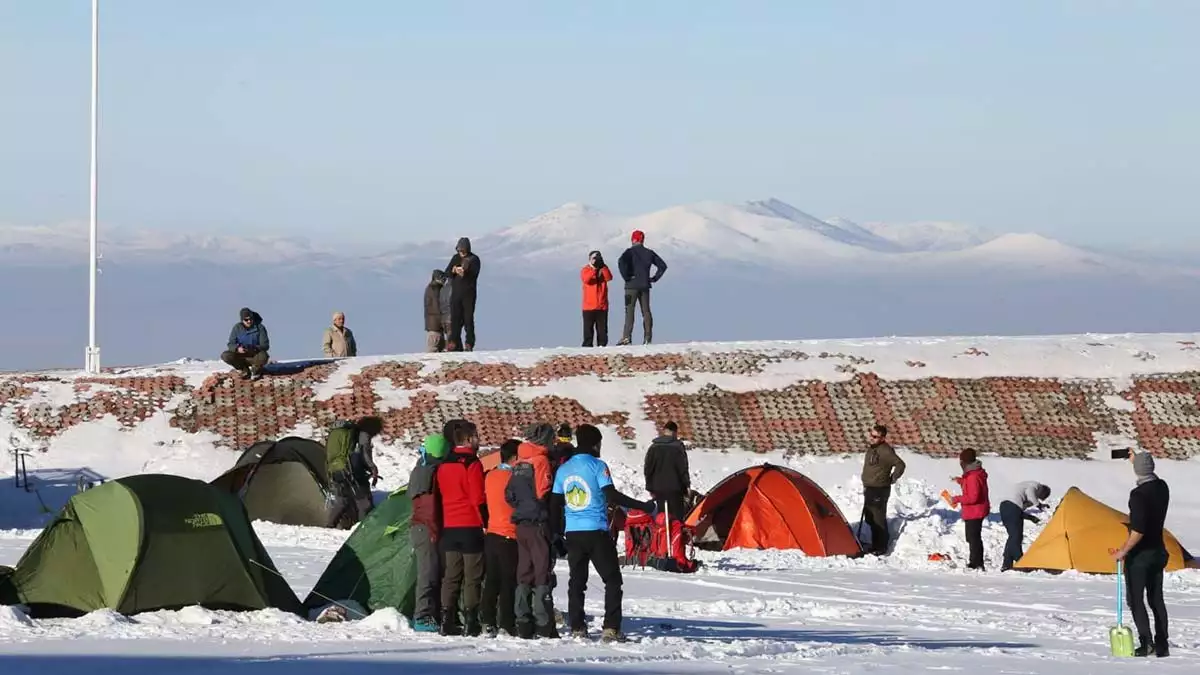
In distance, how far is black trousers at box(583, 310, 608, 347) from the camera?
34438mm

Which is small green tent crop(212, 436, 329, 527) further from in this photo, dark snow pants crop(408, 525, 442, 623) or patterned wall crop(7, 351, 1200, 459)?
dark snow pants crop(408, 525, 442, 623)

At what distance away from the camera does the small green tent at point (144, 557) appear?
14.7 meters

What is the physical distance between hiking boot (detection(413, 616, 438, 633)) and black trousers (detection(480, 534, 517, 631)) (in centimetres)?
→ 41

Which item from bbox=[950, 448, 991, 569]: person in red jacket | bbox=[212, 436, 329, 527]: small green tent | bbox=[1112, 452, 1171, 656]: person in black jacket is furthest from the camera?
bbox=[212, 436, 329, 527]: small green tent

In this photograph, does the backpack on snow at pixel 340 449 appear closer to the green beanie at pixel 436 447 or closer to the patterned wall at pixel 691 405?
the patterned wall at pixel 691 405

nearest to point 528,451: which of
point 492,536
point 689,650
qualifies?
point 492,536

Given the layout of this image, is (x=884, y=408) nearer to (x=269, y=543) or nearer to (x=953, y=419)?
(x=953, y=419)

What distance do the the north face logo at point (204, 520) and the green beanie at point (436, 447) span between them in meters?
2.19

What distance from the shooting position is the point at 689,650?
522 inches

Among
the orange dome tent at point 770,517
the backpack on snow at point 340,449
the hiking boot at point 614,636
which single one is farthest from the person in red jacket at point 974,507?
the hiking boot at point 614,636

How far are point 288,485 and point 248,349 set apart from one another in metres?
8.05

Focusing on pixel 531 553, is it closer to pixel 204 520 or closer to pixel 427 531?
pixel 427 531

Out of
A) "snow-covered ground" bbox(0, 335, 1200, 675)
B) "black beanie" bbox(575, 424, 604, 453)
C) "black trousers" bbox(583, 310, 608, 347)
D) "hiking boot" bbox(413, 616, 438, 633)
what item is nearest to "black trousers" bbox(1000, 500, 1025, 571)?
"snow-covered ground" bbox(0, 335, 1200, 675)

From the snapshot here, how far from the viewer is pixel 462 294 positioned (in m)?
34.0
